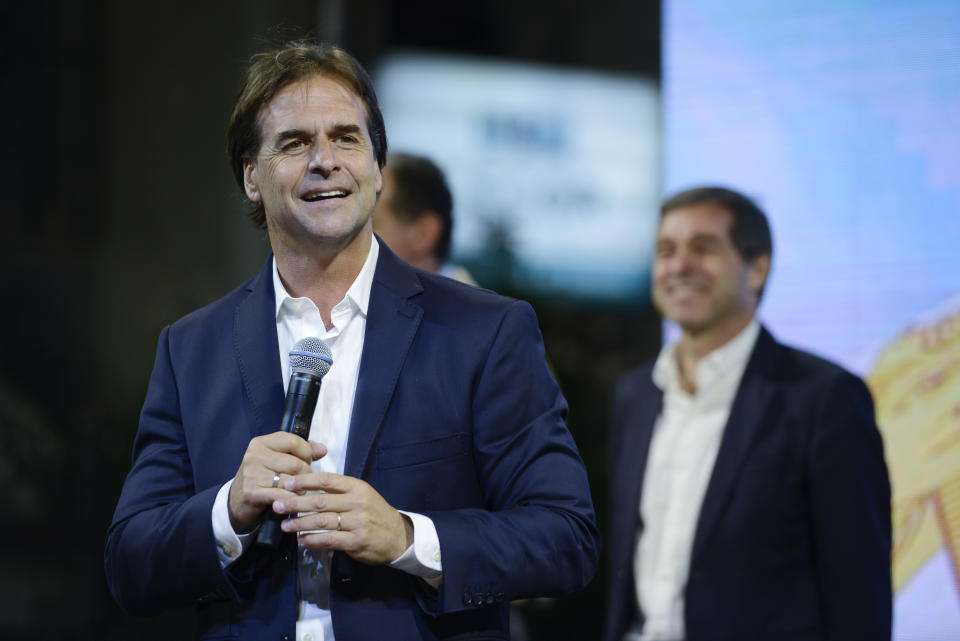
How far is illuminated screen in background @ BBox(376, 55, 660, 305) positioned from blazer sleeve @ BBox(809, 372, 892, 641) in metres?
2.87

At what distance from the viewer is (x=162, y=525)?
1.91 meters

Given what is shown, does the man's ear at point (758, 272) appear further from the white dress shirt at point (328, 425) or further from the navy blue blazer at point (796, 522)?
the white dress shirt at point (328, 425)

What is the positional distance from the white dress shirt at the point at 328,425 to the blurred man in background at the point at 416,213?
1.56 m

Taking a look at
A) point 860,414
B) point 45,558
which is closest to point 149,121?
point 45,558

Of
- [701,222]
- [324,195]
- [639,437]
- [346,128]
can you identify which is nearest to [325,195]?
[324,195]

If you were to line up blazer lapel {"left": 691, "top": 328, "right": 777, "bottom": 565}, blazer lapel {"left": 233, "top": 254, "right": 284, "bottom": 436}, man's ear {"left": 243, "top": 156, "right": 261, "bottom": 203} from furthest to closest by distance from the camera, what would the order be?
blazer lapel {"left": 691, "top": 328, "right": 777, "bottom": 565} < man's ear {"left": 243, "top": 156, "right": 261, "bottom": 203} < blazer lapel {"left": 233, "top": 254, "right": 284, "bottom": 436}

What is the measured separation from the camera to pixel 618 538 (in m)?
3.72

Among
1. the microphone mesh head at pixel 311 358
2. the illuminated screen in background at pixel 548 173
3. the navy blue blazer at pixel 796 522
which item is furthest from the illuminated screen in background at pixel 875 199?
the microphone mesh head at pixel 311 358

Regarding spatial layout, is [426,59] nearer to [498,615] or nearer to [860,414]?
[860,414]

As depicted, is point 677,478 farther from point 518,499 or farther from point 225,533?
point 225,533

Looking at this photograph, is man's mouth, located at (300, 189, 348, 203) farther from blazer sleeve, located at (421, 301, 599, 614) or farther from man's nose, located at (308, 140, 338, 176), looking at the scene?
blazer sleeve, located at (421, 301, 599, 614)

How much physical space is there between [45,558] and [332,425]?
481cm

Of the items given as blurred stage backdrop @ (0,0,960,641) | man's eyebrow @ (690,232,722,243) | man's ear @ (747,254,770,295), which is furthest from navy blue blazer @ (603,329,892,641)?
blurred stage backdrop @ (0,0,960,641)

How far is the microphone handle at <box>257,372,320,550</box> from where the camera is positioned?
1744 mm
